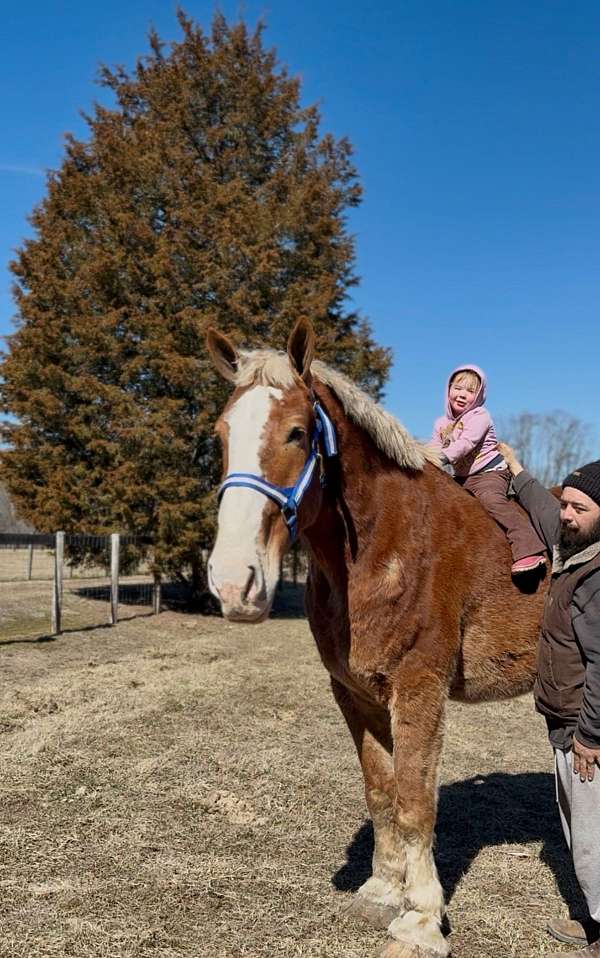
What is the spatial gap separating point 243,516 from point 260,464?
0.76ft

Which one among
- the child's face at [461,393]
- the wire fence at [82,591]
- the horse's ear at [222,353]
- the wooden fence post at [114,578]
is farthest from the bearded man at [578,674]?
the wooden fence post at [114,578]

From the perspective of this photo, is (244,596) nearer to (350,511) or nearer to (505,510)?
(350,511)

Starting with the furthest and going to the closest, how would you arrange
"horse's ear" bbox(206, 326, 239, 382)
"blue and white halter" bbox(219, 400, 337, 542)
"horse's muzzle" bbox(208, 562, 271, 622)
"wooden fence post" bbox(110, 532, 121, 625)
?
"wooden fence post" bbox(110, 532, 121, 625)
"horse's ear" bbox(206, 326, 239, 382)
"blue and white halter" bbox(219, 400, 337, 542)
"horse's muzzle" bbox(208, 562, 271, 622)

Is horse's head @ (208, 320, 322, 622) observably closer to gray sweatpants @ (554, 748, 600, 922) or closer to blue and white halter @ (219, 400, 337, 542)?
blue and white halter @ (219, 400, 337, 542)

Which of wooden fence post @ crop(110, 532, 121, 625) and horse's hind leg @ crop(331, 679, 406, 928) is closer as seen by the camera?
horse's hind leg @ crop(331, 679, 406, 928)

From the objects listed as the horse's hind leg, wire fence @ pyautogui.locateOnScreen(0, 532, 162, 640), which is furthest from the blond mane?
wire fence @ pyautogui.locateOnScreen(0, 532, 162, 640)

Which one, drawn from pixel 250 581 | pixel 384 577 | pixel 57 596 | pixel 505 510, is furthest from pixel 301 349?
pixel 57 596

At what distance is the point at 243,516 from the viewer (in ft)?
7.72

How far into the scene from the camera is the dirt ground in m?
3.19

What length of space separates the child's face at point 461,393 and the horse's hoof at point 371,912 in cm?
260

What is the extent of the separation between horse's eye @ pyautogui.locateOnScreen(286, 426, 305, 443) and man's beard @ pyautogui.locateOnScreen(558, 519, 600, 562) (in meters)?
1.29

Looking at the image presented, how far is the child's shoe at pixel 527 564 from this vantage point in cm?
334

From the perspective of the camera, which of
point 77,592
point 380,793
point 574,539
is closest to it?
point 574,539

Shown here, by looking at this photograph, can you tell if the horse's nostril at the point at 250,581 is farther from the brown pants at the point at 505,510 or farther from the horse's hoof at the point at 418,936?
the horse's hoof at the point at 418,936
